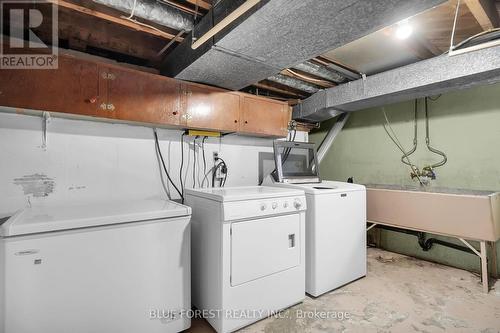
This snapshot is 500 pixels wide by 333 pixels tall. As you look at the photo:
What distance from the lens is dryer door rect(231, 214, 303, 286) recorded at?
167 cm

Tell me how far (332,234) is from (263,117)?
4.63 feet

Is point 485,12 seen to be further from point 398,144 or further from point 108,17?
point 108,17

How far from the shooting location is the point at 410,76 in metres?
2.26

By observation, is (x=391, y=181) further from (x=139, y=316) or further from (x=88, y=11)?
(x=88, y=11)

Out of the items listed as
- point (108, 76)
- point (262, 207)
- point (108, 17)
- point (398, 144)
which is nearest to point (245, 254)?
point (262, 207)

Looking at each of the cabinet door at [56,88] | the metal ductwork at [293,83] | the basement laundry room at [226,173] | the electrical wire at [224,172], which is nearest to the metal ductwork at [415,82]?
the basement laundry room at [226,173]

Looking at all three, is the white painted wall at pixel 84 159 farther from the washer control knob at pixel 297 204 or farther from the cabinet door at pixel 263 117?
the washer control knob at pixel 297 204

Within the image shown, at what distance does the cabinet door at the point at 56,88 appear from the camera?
1493 millimetres

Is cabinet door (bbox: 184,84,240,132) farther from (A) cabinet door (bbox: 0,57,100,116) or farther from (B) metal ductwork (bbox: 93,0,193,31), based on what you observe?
(A) cabinet door (bbox: 0,57,100,116)

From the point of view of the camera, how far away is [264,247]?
1796mm

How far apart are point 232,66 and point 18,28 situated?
1541 mm

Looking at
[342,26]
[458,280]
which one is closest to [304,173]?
[342,26]

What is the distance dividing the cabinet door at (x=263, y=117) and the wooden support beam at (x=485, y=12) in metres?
1.70

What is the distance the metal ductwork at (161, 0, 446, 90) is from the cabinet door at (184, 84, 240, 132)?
185 mm
